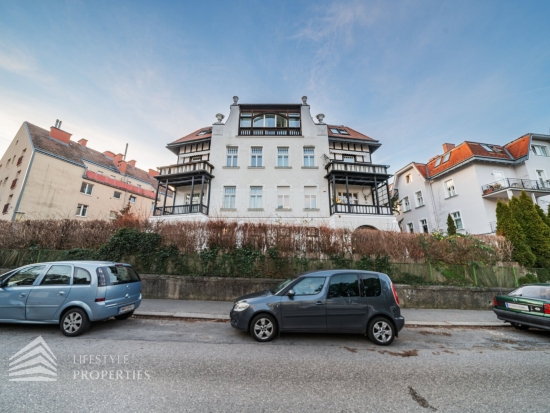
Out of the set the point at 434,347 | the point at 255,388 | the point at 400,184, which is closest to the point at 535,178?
the point at 400,184

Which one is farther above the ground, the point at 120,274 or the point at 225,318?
the point at 120,274

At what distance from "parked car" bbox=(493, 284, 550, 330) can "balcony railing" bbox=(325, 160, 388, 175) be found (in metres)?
14.1

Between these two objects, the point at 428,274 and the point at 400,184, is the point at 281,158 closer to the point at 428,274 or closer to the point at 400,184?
the point at 428,274

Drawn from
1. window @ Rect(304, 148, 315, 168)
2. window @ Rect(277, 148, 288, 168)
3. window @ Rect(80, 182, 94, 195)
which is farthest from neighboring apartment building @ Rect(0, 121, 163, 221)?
window @ Rect(304, 148, 315, 168)

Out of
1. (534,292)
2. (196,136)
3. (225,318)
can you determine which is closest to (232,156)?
(196,136)

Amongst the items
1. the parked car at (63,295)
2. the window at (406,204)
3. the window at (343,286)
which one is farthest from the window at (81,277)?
the window at (406,204)

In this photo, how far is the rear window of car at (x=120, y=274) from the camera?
6.05 m

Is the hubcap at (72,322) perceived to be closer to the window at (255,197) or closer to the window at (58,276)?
the window at (58,276)

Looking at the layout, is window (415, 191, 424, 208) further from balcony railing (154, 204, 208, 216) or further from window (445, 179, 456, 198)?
balcony railing (154, 204, 208, 216)

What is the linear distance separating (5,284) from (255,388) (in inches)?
277

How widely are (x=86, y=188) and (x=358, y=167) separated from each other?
1281 inches

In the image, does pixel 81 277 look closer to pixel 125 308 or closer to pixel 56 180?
pixel 125 308

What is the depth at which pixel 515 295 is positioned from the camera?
7.53m

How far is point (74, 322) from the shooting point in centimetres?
559
